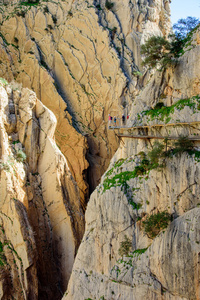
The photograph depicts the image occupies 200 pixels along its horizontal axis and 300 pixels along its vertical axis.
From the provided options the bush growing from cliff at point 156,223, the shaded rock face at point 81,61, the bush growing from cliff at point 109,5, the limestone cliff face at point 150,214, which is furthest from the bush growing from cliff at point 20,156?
the bush growing from cliff at point 109,5

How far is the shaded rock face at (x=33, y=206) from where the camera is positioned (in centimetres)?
2639

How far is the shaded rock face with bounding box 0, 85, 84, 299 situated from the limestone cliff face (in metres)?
6.49

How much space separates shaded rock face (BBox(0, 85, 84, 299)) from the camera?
2639 centimetres

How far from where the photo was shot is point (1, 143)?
28875 mm

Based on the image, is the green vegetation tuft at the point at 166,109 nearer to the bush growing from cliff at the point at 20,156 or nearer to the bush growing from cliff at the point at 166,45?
the bush growing from cliff at the point at 166,45

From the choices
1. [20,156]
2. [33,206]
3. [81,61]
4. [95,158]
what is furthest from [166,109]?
[81,61]

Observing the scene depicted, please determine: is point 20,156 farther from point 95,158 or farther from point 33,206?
point 95,158

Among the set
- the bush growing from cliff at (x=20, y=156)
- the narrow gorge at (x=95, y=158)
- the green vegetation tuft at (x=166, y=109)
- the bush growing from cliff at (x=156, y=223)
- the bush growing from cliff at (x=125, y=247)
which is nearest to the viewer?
the bush growing from cliff at (x=156, y=223)

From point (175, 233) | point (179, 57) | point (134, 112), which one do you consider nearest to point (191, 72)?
point (179, 57)

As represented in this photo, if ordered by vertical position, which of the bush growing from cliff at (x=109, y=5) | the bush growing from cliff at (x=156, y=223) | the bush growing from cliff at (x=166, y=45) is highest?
the bush growing from cliff at (x=109, y=5)

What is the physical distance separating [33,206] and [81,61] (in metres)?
21.8

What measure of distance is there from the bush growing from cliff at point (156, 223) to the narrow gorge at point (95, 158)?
8cm

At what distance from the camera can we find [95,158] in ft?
135

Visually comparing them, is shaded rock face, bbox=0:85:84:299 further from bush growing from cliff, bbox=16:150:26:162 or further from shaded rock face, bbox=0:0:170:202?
shaded rock face, bbox=0:0:170:202
